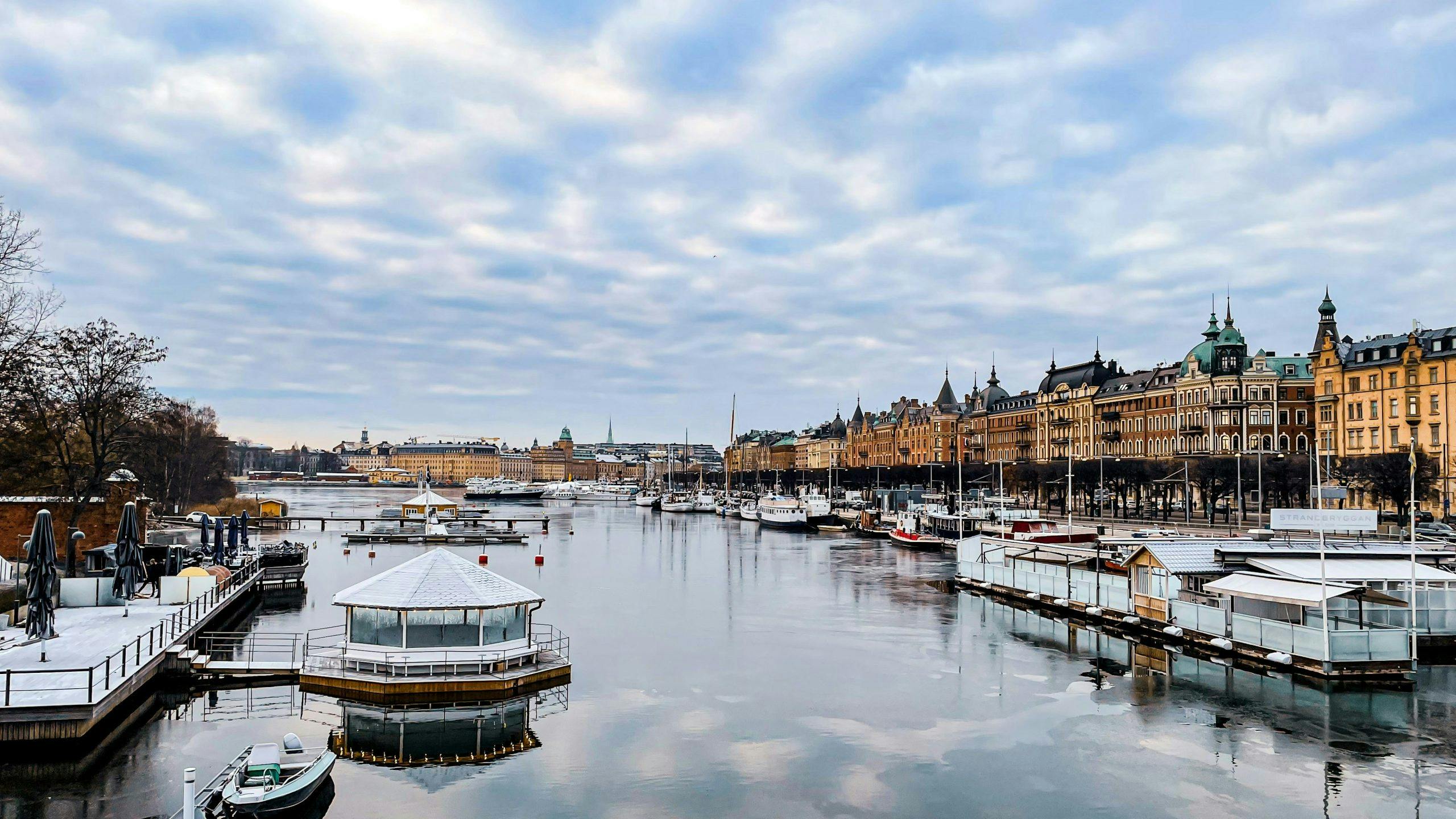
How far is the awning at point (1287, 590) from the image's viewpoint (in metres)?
31.9

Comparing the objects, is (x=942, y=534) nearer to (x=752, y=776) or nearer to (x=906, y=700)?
(x=906, y=700)

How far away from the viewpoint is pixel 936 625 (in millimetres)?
42844

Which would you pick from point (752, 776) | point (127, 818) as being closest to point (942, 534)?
point (752, 776)

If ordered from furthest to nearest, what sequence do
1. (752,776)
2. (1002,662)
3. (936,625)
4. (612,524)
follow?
1. (612,524)
2. (936,625)
3. (1002,662)
4. (752,776)

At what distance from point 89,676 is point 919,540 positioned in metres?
72.9

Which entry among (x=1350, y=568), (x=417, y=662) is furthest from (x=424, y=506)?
(x=1350, y=568)

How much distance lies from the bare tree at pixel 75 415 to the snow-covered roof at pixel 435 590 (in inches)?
893

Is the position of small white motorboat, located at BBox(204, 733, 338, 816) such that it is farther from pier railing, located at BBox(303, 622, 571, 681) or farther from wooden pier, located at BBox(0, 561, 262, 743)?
pier railing, located at BBox(303, 622, 571, 681)

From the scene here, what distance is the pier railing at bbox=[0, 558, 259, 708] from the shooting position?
22.2 meters

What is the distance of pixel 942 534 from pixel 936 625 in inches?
2042

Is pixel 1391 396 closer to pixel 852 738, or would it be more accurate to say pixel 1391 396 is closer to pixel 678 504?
pixel 852 738

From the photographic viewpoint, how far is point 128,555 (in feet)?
117

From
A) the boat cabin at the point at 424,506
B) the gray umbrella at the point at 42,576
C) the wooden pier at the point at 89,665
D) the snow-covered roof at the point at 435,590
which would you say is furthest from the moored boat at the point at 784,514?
the gray umbrella at the point at 42,576

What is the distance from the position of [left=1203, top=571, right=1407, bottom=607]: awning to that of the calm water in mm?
2853
